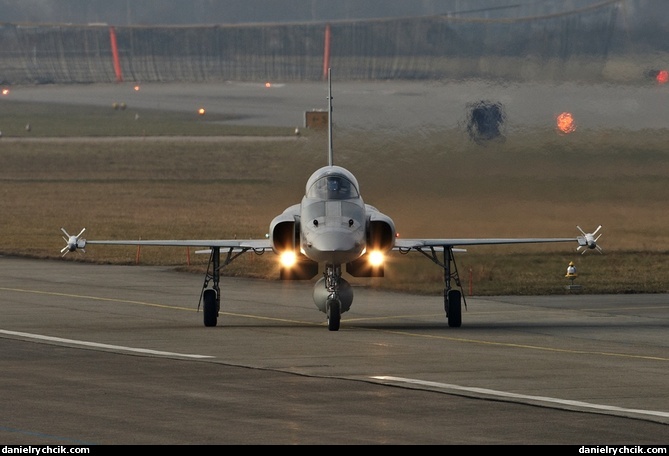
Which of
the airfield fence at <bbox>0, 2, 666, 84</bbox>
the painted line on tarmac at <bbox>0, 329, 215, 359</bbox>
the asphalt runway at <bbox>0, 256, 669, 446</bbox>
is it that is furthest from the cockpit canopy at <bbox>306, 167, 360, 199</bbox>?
the airfield fence at <bbox>0, 2, 666, 84</bbox>

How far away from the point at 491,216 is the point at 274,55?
37.9m

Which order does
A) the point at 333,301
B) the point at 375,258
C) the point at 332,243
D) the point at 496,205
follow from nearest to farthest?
the point at 332,243 → the point at 333,301 → the point at 375,258 → the point at 496,205

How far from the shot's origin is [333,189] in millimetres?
34250

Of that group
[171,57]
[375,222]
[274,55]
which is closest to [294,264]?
[375,222]

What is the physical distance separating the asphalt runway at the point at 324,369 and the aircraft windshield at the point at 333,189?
9.68 feet

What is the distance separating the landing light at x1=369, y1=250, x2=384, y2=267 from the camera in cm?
3484

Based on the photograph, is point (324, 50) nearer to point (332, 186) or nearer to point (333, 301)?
point (332, 186)

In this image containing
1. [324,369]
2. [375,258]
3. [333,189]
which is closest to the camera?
[324,369]

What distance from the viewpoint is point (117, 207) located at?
7238 centimetres

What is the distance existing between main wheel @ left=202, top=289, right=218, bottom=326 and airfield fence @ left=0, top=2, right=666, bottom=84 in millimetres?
14141

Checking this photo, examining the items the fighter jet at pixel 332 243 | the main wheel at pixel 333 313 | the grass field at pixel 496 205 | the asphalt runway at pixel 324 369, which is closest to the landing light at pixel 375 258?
the fighter jet at pixel 332 243

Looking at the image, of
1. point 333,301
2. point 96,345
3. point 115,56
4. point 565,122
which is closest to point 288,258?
point 333,301

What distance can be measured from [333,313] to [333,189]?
9.00ft

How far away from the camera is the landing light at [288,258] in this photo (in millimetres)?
34938
